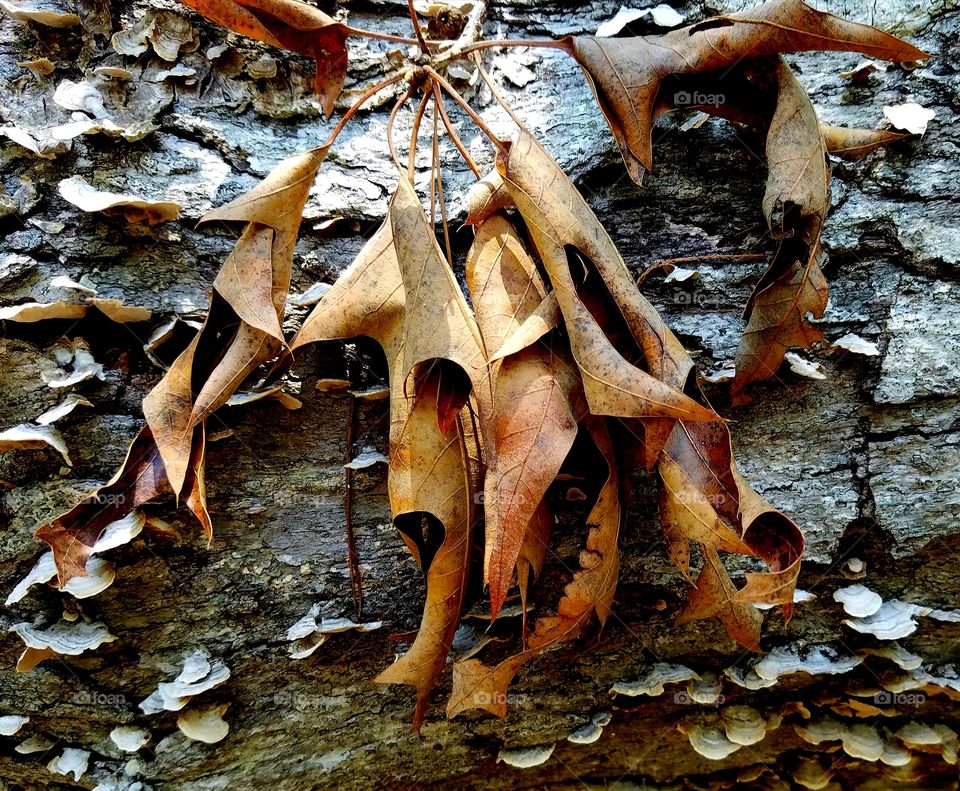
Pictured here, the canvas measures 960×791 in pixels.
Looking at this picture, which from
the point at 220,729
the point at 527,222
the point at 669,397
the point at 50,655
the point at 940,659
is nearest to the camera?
the point at 669,397

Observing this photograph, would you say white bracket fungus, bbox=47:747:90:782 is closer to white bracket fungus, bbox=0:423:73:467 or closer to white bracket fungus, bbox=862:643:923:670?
white bracket fungus, bbox=0:423:73:467

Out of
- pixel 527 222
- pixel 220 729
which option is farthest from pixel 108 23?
pixel 220 729

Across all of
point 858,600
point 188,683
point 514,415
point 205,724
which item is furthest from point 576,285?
point 205,724

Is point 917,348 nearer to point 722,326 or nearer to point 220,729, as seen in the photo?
point 722,326

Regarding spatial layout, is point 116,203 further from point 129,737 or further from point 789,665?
point 789,665

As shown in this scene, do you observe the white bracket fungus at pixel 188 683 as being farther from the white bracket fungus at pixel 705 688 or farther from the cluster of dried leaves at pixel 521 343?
the white bracket fungus at pixel 705 688

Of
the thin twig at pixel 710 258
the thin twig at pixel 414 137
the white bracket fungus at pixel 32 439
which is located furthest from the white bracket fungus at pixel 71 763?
the thin twig at pixel 710 258

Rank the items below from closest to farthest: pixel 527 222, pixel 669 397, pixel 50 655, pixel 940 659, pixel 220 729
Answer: pixel 669 397, pixel 527 222, pixel 50 655, pixel 220 729, pixel 940 659

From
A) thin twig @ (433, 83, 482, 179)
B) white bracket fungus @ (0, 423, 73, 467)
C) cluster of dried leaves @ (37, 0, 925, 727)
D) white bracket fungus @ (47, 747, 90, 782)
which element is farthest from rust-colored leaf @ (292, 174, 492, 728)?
white bracket fungus @ (47, 747, 90, 782)
